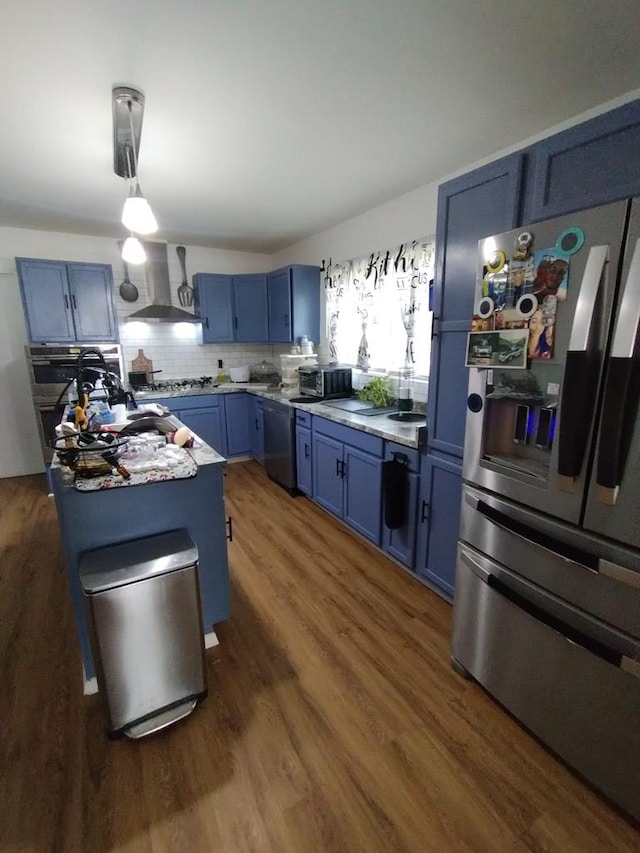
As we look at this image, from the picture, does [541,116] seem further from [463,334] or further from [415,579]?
[415,579]

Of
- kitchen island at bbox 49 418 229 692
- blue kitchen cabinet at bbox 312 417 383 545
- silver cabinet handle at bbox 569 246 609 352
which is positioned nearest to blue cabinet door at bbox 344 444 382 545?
blue kitchen cabinet at bbox 312 417 383 545

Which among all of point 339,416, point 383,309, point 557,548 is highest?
point 383,309

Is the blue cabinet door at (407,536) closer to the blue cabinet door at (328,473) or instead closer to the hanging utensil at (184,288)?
the blue cabinet door at (328,473)

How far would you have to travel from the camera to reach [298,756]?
140 centimetres

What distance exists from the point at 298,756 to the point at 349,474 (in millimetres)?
1691

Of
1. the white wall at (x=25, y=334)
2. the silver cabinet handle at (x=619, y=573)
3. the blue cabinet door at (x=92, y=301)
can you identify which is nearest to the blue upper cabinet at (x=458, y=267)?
the silver cabinet handle at (x=619, y=573)

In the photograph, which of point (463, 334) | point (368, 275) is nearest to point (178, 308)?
point (368, 275)

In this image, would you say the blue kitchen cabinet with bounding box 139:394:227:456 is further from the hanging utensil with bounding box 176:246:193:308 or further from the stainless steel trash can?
the stainless steel trash can

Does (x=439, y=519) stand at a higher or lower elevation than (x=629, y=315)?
lower

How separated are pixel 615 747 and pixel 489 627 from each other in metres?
0.46

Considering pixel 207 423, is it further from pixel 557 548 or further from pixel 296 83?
pixel 557 548

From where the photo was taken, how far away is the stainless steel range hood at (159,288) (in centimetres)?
421

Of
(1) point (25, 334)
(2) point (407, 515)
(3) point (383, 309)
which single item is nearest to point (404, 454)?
(2) point (407, 515)

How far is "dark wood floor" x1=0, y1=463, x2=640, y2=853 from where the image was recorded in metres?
1.18
